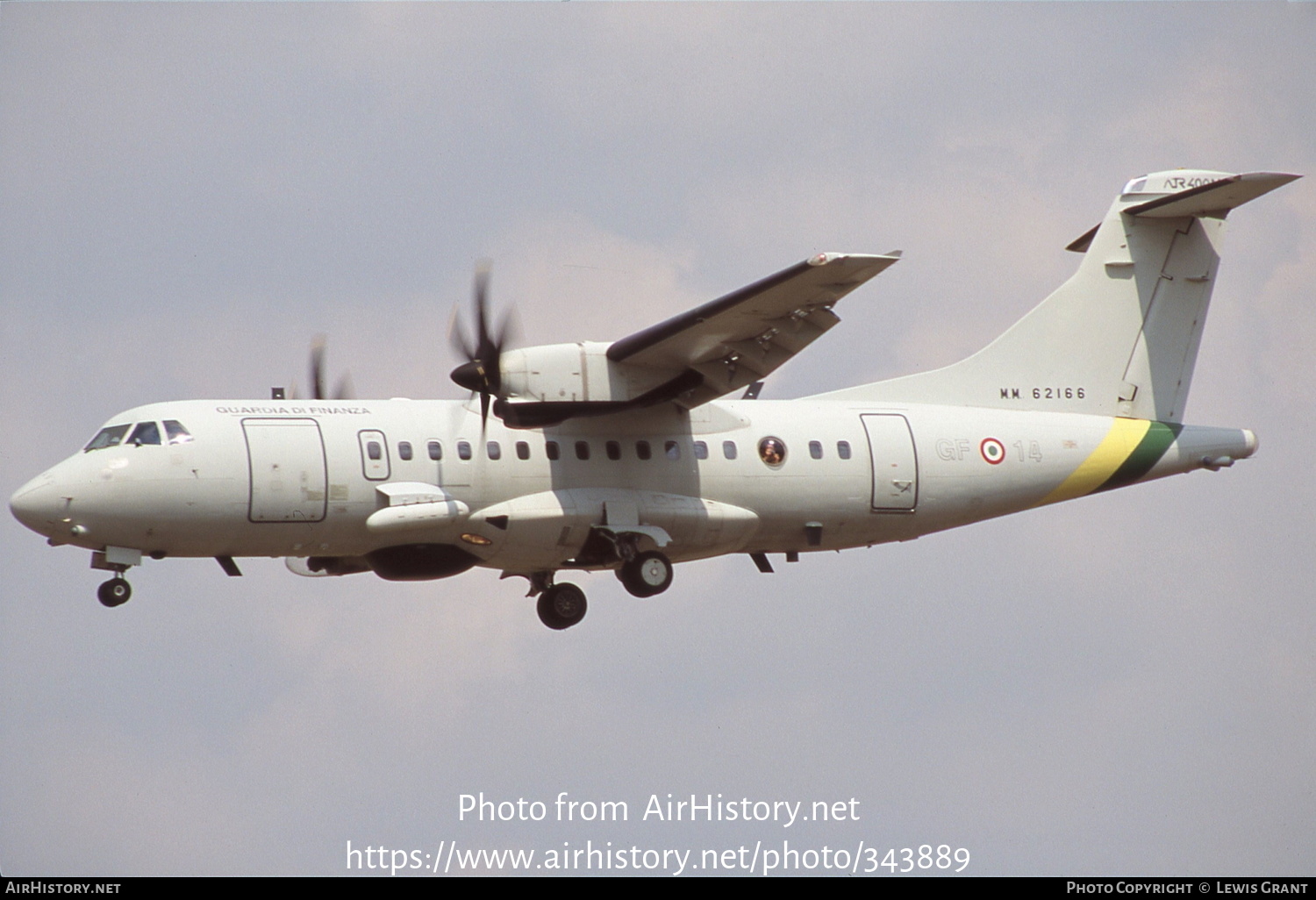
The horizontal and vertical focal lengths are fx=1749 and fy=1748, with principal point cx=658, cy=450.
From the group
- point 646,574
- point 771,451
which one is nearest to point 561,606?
point 646,574

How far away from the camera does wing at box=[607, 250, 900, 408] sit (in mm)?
20891

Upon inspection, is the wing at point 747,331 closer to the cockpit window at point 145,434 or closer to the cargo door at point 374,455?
the cargo door at point 374,455

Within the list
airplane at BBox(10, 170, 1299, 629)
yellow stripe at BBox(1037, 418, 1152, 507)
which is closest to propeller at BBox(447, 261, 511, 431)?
airplane at BBox(10, 170, 1299, 629)

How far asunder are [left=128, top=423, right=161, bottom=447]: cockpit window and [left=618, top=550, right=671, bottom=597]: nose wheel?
632cm

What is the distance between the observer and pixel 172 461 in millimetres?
21656

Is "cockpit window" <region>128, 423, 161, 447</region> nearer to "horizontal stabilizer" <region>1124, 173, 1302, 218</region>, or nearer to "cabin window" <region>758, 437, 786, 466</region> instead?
"cabin window" <region>758, 437, 786, 466</region>

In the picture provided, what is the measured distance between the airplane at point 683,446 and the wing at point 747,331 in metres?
0.04

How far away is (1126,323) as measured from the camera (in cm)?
2700

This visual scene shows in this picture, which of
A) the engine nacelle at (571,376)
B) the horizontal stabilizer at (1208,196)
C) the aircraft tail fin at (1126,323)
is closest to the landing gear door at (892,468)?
the aircraft tail fin at (1126,323)

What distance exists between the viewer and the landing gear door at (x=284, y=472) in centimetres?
2184
